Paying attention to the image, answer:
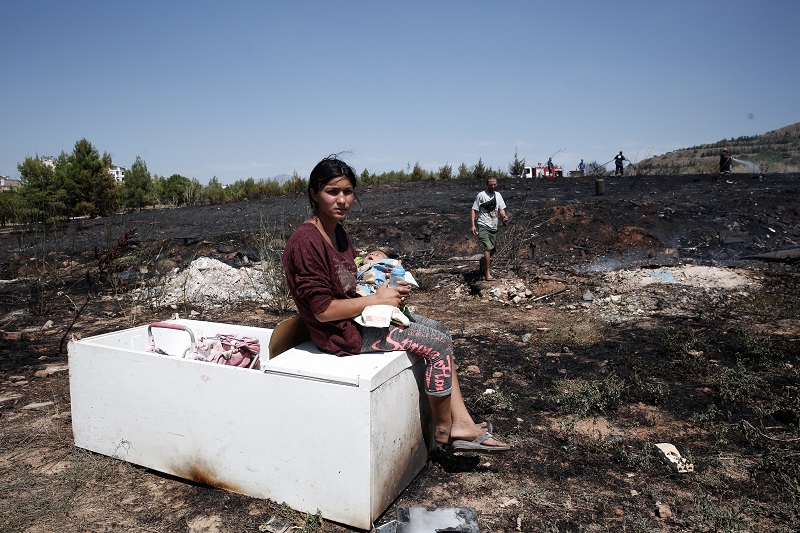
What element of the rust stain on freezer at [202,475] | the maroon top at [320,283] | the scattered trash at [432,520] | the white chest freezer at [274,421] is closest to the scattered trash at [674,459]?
the scattered trash at [432,520]

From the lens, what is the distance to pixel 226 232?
483 inches

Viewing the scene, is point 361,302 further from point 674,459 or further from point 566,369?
point 566,369

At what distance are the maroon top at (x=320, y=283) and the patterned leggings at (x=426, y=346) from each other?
93mm

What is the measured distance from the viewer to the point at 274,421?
8.48 feet

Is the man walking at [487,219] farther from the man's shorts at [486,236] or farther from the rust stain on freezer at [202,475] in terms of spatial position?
the rust stain on freezer at [202,475]

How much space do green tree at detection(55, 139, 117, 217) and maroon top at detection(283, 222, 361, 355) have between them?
2792 centimetres

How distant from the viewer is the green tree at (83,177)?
90.3 feet

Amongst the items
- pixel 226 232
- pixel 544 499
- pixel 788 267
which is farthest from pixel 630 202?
pixel 544 499

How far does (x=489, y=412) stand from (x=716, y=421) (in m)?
1.46

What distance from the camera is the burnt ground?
267 centimetres

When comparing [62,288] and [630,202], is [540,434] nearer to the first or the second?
[62,288]

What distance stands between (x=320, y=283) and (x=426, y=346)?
63 cm

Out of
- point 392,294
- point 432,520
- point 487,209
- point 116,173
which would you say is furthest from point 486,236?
point 116,173

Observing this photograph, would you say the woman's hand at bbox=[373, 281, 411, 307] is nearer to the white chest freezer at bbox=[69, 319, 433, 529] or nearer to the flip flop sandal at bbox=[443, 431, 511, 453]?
the white chest freezer at bbox=[69, 319, 433, 529]
